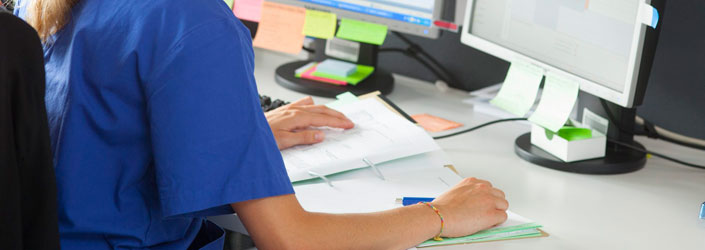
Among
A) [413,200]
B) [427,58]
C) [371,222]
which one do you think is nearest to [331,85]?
[427,58]

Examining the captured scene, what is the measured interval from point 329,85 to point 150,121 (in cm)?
86

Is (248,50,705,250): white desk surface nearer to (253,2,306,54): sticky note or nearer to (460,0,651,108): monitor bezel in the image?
(460,0,651,108): monitor bezel

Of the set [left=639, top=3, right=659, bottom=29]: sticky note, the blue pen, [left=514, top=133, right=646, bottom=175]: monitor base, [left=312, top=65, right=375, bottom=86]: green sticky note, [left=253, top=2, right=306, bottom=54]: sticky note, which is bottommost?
[left=312, top=65, right=375, bottom=86]: green sticky note

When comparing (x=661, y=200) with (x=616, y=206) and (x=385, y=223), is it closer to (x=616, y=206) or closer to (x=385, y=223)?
Result: (x=616, y=206)

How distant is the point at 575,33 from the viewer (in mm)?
1238

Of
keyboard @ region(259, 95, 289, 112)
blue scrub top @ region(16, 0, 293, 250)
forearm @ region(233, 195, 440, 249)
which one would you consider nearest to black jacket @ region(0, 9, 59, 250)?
blue scrub top @ region(16, 0, 293, 250)

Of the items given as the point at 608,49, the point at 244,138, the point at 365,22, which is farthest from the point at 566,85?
the point at 244,138

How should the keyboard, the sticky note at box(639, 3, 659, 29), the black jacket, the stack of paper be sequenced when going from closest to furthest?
the black jacket, the stack of paper, the sticky note at box(639, 3, 659, 29), the keyboard

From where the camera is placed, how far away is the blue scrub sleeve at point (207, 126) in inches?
30.0

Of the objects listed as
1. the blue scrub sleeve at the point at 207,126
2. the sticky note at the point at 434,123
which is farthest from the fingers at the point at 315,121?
the blue scrub sleeve at the point at 207,126

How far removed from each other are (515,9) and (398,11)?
0.89 ft

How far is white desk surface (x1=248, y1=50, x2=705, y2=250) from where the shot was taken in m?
1.02

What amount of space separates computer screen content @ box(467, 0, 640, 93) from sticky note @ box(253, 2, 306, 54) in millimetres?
422

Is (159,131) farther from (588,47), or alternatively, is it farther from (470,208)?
(588,47)
